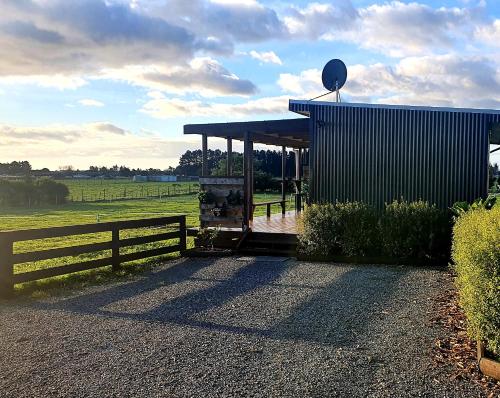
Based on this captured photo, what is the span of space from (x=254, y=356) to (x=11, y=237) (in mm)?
4530

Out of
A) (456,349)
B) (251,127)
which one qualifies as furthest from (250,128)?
(456,349)

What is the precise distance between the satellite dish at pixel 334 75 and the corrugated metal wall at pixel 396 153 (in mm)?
1665

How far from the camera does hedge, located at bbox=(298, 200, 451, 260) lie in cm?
1003

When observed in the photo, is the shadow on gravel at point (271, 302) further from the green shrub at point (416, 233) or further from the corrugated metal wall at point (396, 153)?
the corrugated metal wall at point (396, 153)

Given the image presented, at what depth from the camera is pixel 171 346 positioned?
5035 mm

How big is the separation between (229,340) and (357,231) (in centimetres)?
568

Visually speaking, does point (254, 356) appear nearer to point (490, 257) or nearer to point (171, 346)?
point (171, 346)

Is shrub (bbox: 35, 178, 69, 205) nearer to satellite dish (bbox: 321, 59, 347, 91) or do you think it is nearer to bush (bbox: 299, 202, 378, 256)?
satellite dish (bbox: 321, 59, 347, 91)

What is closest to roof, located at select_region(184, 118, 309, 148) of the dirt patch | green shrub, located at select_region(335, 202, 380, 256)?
green shrub, located at select_region(335, 202, 380, 256)

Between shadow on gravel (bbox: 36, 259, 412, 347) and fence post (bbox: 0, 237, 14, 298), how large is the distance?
0.76 m

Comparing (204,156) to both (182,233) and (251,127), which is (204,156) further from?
(182,233)

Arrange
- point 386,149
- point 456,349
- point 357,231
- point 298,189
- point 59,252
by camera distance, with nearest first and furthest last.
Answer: point 456,349 < point 59,252 < point 357,231 < point 386,149 < point 298,189

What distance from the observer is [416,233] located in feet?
33.1

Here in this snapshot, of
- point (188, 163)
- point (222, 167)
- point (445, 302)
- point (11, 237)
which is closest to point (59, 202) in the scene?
point (222, 167)
